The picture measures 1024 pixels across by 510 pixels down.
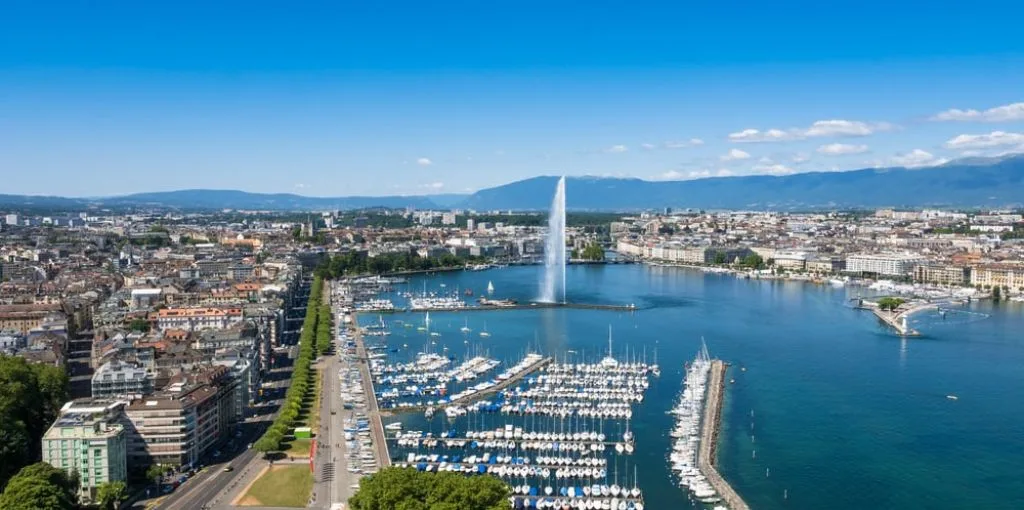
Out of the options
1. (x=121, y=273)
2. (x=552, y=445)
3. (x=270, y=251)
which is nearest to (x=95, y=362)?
(x=552, y=445)

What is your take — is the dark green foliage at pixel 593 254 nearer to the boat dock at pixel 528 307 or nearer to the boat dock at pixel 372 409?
the boat dock at pixel 528 307

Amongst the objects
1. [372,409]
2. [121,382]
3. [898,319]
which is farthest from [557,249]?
[121,382]

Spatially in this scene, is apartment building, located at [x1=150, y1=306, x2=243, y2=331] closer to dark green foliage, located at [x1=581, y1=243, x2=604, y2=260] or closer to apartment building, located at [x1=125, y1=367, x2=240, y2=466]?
apartment building, located at [x1=125, y1=367, x2=240, y2=466]

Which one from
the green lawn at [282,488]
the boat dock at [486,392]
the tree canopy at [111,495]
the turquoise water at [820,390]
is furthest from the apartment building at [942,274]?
the tree canopy at [111,495]

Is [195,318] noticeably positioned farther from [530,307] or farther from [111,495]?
[530,307]

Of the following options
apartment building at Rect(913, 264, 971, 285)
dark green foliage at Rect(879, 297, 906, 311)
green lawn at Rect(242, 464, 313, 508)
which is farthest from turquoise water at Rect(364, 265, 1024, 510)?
apartment building at Rect(913, 264, 971, 285)

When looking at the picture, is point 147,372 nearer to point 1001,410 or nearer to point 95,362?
point 95,362
